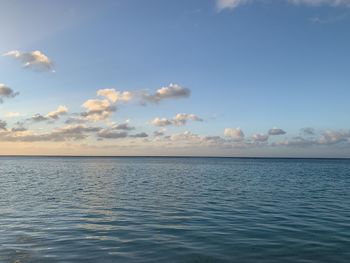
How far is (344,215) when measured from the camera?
34.6m

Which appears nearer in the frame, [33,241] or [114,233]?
[33,241]

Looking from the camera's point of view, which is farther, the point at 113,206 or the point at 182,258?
the point at 113,206

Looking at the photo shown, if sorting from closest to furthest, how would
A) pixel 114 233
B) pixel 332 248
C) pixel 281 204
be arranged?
pixel 332 248 → pixel 114 233 → pixel 281 204

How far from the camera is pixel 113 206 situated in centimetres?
3969

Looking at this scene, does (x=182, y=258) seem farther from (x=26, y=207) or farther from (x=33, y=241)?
(x=26, y=207)

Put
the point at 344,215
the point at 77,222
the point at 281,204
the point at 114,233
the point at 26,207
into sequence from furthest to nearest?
the point at 281,204 → the point at 26,207 → the point at 344,215 → the point at 77,222 → the point at 114,233

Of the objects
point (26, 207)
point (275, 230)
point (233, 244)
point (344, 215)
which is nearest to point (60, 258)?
point (233, 244)

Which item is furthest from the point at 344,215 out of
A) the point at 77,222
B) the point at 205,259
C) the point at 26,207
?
the point at 26,207

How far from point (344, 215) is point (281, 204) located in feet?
25.1

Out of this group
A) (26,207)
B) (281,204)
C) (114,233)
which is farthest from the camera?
(281,204)

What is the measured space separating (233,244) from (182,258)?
14.9ft

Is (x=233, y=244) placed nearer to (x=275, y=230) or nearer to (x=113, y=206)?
(x=275, y=230)

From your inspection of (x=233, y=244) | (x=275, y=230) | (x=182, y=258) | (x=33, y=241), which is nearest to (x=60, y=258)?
(x=33, y=241)

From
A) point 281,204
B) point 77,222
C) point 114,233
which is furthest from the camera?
point 281,204
